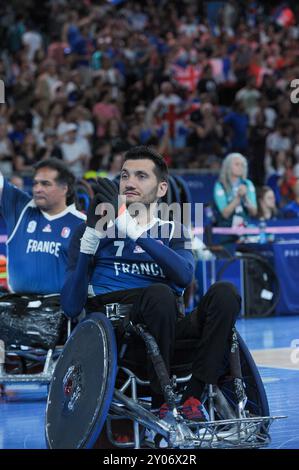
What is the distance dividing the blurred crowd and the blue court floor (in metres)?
3.87

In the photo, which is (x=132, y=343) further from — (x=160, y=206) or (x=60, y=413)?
(x=160, y=206)

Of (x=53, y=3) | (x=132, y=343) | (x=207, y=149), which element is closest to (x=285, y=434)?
(x=132, y=343)

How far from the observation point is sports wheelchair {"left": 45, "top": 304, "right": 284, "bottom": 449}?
178 inches

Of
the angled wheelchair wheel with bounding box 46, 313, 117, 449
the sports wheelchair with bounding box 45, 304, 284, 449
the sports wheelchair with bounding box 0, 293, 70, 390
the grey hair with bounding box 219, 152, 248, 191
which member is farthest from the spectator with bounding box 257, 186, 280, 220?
the angled wheelchair wheel with bounding box 46, 313, 117, 449

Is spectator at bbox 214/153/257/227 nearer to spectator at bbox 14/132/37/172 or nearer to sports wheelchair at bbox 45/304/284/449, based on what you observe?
spectator at bbox 14/132/37/172

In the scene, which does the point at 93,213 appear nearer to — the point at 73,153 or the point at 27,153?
the point at 27,153

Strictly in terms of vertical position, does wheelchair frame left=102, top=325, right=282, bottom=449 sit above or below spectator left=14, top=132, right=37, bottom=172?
below

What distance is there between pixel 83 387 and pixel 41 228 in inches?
108

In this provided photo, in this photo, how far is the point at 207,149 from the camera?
662 inches

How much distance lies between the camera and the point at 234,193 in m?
11.9

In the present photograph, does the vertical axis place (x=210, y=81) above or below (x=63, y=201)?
above

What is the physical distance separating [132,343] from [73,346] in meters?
0.28

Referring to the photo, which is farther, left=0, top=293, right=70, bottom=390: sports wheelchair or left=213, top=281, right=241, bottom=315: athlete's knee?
left=0, top=293, right=70, bottom=390: sports wheelchair

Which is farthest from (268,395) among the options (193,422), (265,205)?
(265,205)
